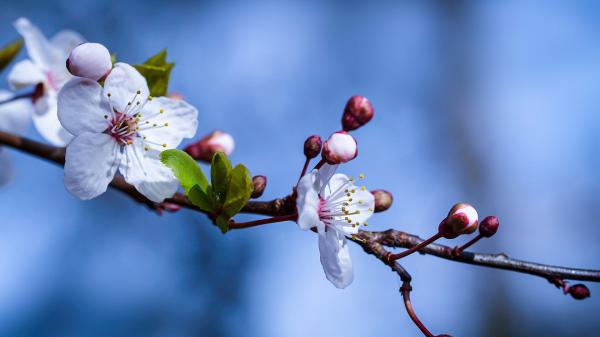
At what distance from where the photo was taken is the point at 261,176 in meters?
0.92

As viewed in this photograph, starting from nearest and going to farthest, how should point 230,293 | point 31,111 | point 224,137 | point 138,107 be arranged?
1. point 138,107
2. point 224,137
3. point 31,111
4. point 230,293

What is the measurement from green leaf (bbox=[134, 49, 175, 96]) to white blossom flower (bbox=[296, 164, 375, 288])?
33 cm

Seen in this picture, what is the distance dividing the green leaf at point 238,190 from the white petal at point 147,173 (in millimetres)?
115

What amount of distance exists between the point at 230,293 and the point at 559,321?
304 cm

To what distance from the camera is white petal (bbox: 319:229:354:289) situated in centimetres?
89

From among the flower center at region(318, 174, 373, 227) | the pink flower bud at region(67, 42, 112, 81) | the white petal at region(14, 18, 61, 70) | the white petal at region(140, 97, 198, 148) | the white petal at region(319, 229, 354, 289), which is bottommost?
the white petal at region(319, 229, 354, 289)

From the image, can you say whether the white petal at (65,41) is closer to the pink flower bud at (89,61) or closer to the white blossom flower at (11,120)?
the white blossom flower at (11,120)

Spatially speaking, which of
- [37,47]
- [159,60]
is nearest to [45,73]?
[37,47]

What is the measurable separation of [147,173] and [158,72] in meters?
0.18

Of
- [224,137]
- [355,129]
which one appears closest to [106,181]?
[224,137]

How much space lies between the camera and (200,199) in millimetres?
878

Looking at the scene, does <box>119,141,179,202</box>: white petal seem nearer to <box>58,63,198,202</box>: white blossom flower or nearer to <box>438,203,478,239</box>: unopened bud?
<box>58,63,198,202</box>: white blossom flower

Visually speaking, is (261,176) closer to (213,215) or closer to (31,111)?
(213,215)

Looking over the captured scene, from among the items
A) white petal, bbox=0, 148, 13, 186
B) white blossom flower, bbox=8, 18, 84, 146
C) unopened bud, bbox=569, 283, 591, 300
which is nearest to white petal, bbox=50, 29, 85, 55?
white blossom flower, bbox=8, 18, 84, 146
